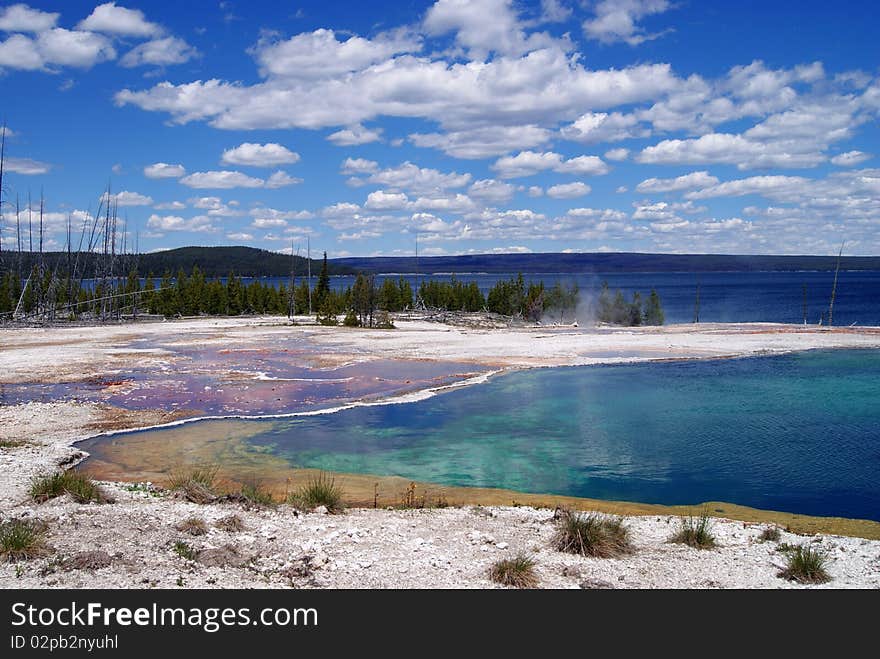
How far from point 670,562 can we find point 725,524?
8.91ft

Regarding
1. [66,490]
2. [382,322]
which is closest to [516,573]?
[66,490]

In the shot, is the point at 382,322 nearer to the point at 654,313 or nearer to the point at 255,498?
the point at 654,313

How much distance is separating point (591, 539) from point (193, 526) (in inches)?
229

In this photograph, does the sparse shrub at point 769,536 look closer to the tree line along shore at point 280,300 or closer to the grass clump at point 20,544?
the grass clump at point 20,544

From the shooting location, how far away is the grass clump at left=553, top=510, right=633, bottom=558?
33.0ft

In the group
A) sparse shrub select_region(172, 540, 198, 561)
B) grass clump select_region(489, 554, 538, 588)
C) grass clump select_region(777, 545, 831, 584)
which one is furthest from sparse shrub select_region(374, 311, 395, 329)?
grass clump select_region(777, 545, 831, 584)

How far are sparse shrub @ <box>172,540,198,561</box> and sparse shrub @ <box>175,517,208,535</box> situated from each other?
1.78 ft

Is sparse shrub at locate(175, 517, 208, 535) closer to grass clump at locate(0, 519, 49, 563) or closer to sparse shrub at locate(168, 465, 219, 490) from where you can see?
grass clump at locate(0, 519, 49, 563)

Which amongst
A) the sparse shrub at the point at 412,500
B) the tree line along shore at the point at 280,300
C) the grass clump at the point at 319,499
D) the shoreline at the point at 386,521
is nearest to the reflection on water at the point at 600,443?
the shoreline at the point at 386,521

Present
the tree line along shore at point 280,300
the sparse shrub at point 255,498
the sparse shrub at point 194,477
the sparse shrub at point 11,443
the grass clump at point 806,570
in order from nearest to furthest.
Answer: the grass clump at point 806,570, the sparse shrub at point 255,498, the sparse shrub at point 194,477, the sparse shrub at point 11,443, the tree line along shore at point 280,300

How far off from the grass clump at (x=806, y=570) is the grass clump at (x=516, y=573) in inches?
130

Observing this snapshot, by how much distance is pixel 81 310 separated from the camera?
7069cm

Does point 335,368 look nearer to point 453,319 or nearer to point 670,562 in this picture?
point 670,562

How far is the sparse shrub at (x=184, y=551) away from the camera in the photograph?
9305 millimetres
